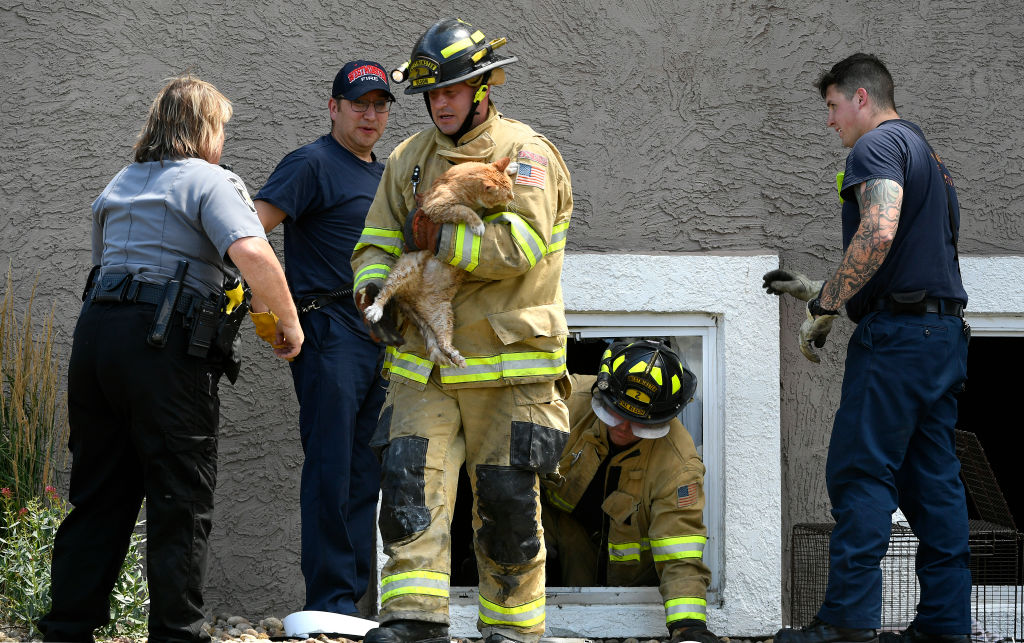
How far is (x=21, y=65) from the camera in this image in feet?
17.2

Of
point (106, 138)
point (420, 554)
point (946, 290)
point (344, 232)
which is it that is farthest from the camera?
point (106, 138)

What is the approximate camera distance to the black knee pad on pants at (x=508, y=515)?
12.8ft

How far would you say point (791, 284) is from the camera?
4996 millimetres

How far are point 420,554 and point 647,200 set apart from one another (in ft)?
7.82

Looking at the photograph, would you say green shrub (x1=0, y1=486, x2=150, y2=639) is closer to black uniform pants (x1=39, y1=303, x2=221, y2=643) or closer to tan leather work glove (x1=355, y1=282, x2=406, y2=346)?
black uniform pants (x1=39, y1=303, x2=221, y2=643)

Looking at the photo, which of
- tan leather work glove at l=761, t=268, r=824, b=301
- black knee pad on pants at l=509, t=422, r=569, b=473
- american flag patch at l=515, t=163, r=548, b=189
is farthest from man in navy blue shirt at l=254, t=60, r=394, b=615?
tan leather work glove at l=761, t=268, r=824, b=301

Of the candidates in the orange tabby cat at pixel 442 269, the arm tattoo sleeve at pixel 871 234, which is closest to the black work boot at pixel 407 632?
the orange tabby cat at pixel 442 269

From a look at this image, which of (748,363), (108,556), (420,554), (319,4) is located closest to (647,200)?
(748,363)

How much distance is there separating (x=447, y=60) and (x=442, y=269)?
73 cm

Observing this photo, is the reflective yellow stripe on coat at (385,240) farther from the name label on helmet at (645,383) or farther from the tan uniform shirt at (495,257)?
the name label on helmet at (645,383)

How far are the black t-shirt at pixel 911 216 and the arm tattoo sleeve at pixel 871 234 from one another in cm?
7

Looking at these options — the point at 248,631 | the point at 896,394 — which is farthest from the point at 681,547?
the point at 248,631

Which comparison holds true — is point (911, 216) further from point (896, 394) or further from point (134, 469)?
point (134, 469)

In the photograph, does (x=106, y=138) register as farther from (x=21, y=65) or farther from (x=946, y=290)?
(x=946, y=290)
